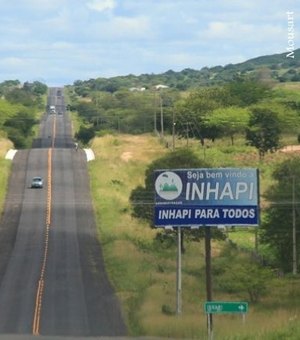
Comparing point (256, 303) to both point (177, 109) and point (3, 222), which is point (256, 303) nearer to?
point (3, 222)

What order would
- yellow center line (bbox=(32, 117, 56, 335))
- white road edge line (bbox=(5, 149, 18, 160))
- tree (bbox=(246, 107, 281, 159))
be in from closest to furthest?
yellow center line (bbox=(32, 117, 56, 335))
white road edge line (bbox=(5, 149, 18, 160))
tree (bbox=(246, 107, 281, 159))

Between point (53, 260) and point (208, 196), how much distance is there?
25.4 meters

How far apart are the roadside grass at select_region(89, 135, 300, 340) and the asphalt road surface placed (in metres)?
1.14

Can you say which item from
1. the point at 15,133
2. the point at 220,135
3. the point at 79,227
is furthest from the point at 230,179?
the point at 15,133

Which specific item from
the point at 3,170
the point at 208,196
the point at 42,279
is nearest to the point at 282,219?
the point at 42,279

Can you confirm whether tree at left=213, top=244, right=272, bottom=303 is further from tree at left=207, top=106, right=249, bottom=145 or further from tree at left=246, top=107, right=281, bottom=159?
tree at left=207, top=106, right=249, bottom=145

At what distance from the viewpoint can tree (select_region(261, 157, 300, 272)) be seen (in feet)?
197

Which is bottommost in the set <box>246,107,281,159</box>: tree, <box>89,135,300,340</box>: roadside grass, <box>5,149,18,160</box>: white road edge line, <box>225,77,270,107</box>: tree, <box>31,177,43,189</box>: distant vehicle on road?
<box>89,135,300,340</box>: roadside grass

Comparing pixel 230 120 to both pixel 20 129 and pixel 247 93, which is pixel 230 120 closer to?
pixel 20 129

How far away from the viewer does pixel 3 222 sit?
77500mm

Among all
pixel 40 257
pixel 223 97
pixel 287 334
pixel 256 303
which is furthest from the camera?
pixel 223 97

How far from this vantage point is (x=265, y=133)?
125 meters

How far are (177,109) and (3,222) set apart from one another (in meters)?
79.6

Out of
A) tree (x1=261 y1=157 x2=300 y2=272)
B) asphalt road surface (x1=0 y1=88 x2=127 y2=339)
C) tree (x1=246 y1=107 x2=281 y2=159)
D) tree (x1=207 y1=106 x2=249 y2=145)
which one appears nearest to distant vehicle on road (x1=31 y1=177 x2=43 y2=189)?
asphalt road surface (x1=0 y1=88 x2=127 y2=339)
